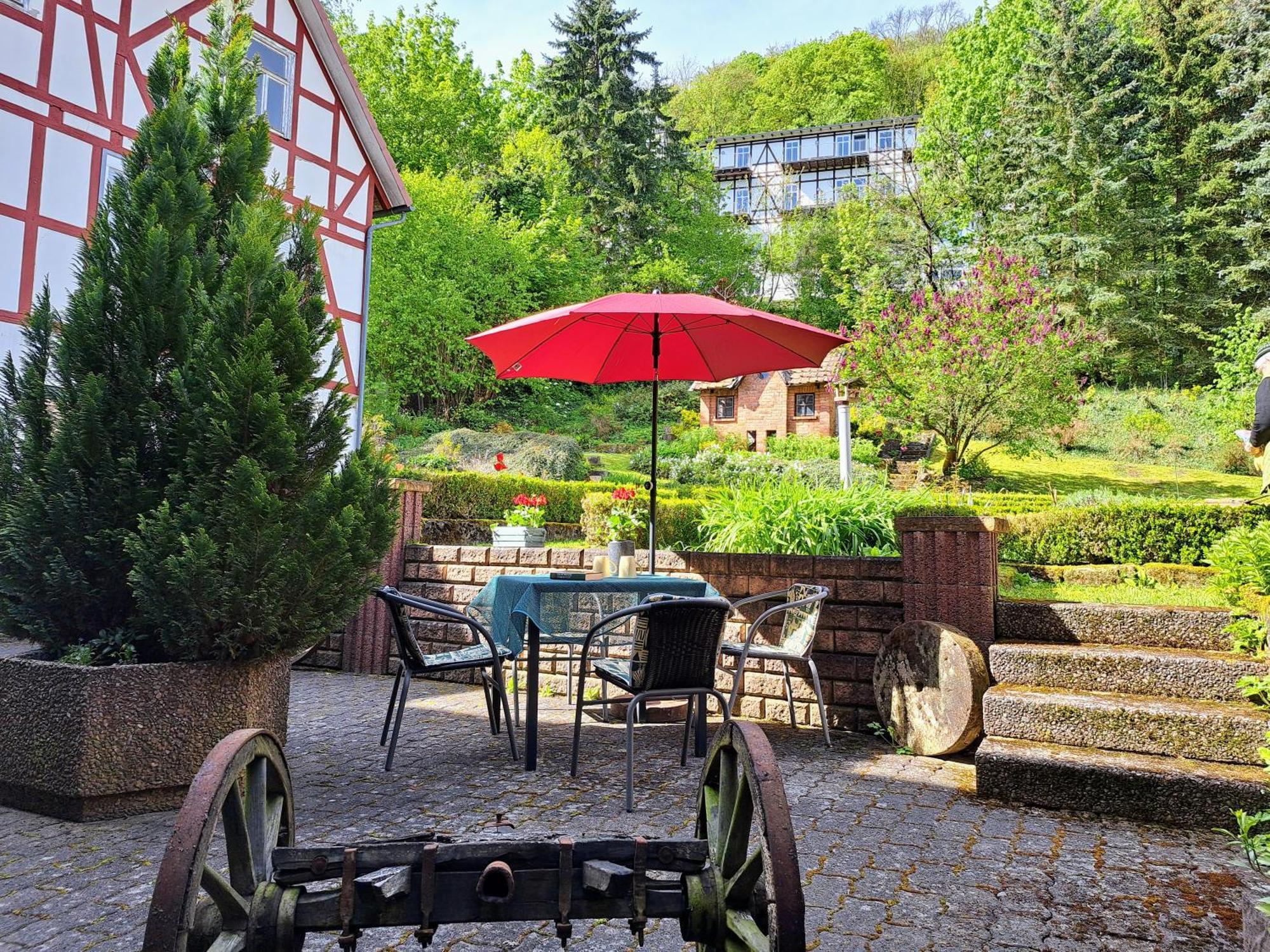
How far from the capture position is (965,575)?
174 inches

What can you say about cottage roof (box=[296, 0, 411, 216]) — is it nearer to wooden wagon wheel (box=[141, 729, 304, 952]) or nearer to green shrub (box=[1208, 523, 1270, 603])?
green shrub (box=[1208, 523, 1270, 603])

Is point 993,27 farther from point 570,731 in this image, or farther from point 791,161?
point 570,731

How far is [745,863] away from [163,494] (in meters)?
2.72

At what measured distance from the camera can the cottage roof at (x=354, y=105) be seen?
12008 millimetres

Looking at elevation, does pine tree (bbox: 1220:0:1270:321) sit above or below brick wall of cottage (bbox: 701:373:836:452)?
above

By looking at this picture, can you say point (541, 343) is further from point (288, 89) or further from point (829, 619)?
point (288, 89)

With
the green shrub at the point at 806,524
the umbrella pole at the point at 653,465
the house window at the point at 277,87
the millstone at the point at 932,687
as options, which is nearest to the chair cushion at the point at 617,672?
the umbrella pole at the point at 653,465

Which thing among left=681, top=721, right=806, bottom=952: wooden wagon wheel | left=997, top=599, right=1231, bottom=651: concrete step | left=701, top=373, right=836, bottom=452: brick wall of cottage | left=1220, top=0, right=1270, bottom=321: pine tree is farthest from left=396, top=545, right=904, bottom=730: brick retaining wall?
left=1220, top=0, right=1270, bottom=321: pine tree

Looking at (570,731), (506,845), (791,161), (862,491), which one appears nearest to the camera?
(506,845)

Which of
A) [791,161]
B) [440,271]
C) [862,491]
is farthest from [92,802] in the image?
[791,161]

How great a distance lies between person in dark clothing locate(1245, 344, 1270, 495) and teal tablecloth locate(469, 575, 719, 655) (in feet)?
7.58

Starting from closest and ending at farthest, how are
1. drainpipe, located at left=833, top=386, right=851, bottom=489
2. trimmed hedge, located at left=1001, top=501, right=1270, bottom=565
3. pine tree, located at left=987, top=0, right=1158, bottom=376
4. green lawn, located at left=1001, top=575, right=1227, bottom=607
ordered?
green lawn, located at left=1001, top=575, right=1227, bottom=607, trimmed hedge, located at left=1001, top=501, right=1270, bottom=565, drainpipe, located at left=833, top=386, right=851, bottom=489, pine tree, located at left=987, top=0, right=1158, bottom=376

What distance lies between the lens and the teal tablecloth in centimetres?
411

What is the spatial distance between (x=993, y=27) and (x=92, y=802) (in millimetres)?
36280
